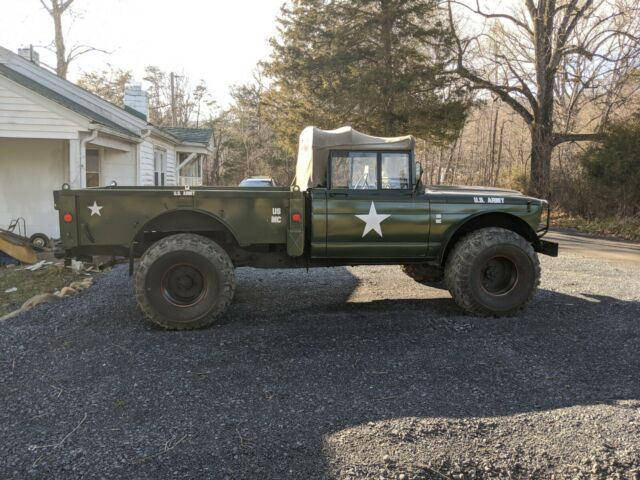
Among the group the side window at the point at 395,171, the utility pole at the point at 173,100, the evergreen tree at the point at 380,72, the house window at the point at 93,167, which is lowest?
the side window at the point at 395,171

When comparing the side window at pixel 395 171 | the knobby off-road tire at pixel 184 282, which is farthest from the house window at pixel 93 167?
the side window at pixel 395 171

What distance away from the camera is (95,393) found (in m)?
3.77

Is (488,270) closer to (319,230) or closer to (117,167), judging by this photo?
(319,230)

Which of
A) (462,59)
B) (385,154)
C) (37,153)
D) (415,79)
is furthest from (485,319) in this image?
(462,59)

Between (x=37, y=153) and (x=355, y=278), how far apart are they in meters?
10.1

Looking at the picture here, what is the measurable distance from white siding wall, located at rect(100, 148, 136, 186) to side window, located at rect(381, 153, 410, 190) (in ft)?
37.2

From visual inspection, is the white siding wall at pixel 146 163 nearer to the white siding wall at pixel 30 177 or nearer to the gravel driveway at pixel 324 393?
the white siding wall at pixel 30 177

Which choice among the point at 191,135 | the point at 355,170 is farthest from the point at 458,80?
the point at 355,170

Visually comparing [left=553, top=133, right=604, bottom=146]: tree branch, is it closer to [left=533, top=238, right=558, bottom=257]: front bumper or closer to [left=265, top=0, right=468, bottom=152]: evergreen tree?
[left=265, top=0, right=468, bottom=152]: evergreen tree

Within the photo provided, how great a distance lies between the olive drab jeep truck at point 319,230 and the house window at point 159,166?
43.6ft

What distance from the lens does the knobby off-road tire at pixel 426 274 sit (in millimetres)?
6930

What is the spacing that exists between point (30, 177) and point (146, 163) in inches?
151

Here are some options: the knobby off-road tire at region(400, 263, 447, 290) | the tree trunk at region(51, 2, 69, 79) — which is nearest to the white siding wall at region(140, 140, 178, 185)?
the tree trunk at region(51, 2, 69, 79)

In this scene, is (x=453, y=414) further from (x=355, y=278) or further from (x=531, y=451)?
(x=355, y=278)
